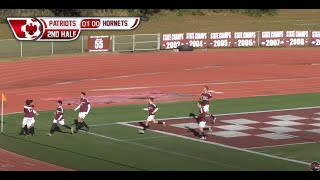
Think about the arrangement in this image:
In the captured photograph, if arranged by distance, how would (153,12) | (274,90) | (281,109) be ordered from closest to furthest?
(281,109) < (274,90) < (153,12)

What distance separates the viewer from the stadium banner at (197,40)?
69.1 m

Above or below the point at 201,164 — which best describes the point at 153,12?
above

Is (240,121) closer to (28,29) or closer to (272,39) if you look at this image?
(28,29)

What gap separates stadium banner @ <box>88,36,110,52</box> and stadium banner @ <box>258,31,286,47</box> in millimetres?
15938

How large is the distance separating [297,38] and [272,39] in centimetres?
272

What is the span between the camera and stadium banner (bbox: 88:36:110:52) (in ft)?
210

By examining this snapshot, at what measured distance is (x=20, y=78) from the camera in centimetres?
5166

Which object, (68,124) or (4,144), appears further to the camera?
(68,124)

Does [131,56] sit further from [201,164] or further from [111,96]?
[201,164]

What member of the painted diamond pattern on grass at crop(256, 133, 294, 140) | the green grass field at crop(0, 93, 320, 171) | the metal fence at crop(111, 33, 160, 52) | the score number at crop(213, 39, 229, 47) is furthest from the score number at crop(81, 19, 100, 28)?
the score number at crop(213, 39, 229, 47)

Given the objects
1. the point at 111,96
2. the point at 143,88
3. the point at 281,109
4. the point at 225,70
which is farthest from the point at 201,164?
the point at 225,70

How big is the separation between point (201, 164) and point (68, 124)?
10.1 metres

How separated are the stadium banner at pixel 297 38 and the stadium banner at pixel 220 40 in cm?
604

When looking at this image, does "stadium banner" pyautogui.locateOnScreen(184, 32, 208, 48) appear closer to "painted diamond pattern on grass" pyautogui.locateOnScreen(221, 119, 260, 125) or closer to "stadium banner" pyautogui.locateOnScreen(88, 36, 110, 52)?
"stadium banner" pyautogui.locateOnScreen(88, 36, 110, 52)
